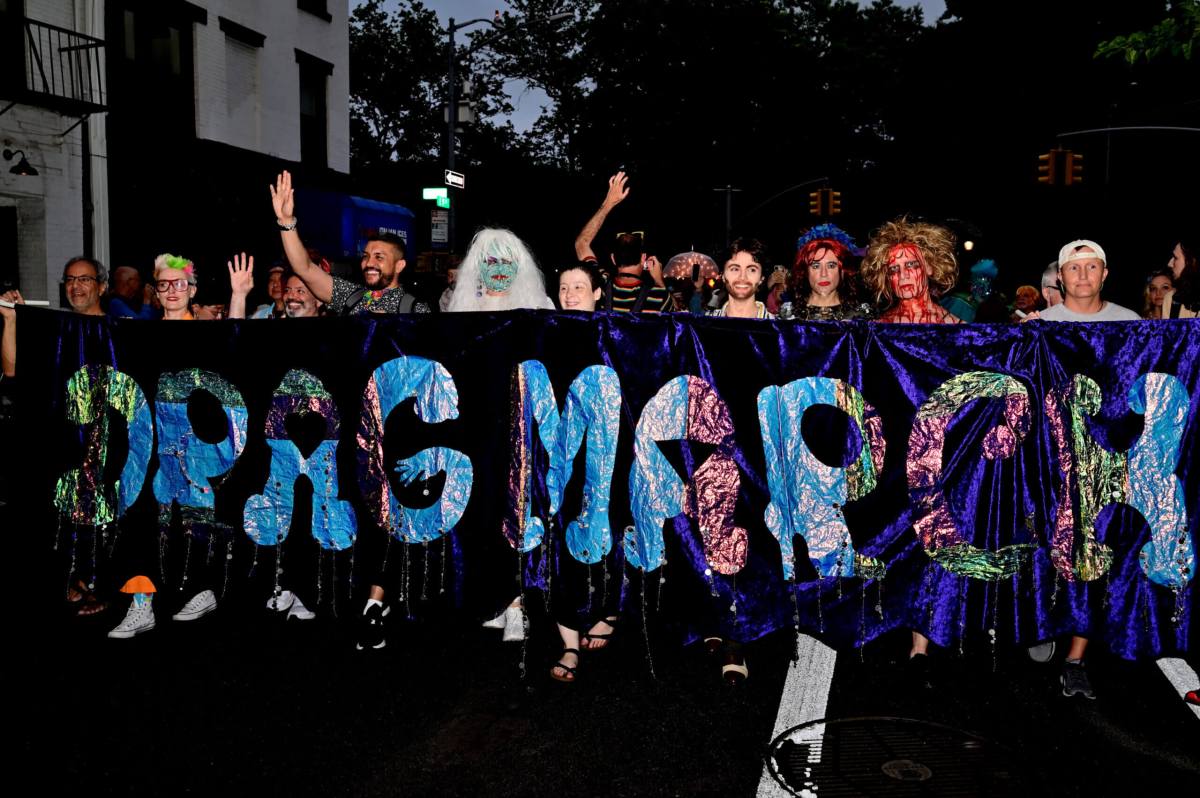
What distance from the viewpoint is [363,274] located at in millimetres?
5629

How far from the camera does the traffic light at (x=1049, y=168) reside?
72.4 ft

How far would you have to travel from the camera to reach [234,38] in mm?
19766

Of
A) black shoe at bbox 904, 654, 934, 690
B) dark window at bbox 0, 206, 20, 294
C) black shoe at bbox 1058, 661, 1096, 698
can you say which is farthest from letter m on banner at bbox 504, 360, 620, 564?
dark window at bbox 0, 206, 20, 294

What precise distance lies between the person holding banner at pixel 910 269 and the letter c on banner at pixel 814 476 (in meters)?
0.85

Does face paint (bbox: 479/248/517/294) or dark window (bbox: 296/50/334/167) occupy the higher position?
dark window (bbox: 296/50/334/167)

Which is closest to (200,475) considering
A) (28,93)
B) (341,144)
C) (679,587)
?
(679,587)

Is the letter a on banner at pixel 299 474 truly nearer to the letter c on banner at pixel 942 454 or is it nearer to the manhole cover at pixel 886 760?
the manhole cover at pixel 886 760

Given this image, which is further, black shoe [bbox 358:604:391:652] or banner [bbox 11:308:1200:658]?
black shoe [bbox 358:604:391:652]

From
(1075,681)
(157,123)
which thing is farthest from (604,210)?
(157,123)

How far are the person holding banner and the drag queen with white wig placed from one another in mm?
1719

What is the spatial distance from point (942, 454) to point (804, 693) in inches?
46.1

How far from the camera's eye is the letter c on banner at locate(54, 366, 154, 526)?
5.20 m

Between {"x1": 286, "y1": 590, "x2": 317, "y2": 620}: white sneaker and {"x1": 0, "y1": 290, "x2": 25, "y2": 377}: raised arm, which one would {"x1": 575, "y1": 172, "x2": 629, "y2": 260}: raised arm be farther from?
{"x1": 0, "y1": 290, "x2": 25, "y2": 377}: raised arm

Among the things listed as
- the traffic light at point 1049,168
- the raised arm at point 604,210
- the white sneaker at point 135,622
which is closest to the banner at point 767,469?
the white sneaker at point 135,622
